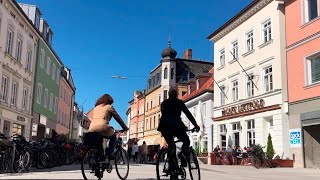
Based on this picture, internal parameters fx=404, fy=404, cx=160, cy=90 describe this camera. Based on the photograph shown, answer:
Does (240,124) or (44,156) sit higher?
(240,124)

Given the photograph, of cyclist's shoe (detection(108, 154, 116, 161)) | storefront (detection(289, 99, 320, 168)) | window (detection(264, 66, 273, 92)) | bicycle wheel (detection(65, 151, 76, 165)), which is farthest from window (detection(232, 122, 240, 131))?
cyclist's shoe (detection(108, 154, 116, 161))

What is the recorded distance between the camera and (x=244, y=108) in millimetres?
29484

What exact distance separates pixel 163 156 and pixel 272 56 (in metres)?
19.9

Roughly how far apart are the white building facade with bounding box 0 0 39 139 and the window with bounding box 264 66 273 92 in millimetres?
17055

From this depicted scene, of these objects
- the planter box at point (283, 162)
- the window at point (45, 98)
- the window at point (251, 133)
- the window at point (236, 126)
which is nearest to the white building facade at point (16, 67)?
the window at point (45, 98)

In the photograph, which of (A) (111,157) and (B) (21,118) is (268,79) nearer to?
(B) (21,118)

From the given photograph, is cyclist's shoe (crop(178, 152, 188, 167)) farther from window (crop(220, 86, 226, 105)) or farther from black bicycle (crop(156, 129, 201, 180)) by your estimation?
window (crop(220, 86, 226, 105))

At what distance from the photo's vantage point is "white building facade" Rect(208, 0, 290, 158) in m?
25.1

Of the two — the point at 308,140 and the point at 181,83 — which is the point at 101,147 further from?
the point at 181,83

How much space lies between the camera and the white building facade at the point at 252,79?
82.2 feet

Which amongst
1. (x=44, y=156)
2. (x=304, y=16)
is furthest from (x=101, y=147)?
(x=304, y=16)

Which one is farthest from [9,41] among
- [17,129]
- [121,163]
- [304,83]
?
[121,163]

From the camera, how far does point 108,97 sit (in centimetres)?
905

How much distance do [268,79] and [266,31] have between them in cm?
338
